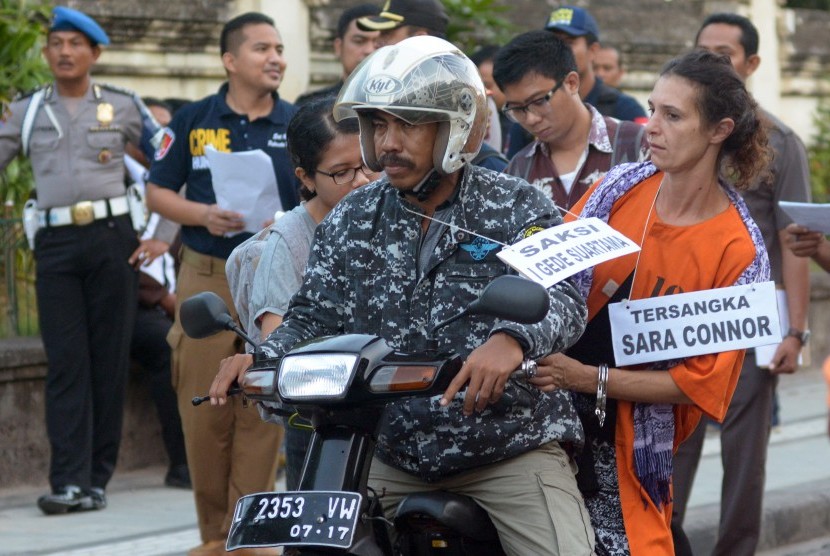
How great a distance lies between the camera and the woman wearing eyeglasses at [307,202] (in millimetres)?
4918

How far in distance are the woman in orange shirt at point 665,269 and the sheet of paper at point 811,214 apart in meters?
0.54

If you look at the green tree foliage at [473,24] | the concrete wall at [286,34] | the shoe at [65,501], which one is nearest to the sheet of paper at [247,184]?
the shoe at [65,501]

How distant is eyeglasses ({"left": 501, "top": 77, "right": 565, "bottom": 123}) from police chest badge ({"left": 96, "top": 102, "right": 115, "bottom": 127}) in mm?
2660

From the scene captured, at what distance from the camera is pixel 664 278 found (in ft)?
14.4

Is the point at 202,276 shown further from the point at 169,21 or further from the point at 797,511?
the point at 169,21

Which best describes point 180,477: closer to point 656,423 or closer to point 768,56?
point 656,423

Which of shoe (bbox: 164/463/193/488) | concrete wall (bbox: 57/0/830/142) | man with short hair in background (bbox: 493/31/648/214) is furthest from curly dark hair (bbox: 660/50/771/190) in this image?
concrete wall (bbox: 57/0/830/142)

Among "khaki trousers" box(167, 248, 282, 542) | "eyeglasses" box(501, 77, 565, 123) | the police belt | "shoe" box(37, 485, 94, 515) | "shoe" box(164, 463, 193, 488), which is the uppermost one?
"eyeglasses" box(501, 77, 565, 123)

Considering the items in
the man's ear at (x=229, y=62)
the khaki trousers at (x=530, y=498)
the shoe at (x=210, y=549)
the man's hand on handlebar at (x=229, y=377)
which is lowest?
the shoe at (x=210, y=549)

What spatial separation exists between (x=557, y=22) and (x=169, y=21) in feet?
11.3

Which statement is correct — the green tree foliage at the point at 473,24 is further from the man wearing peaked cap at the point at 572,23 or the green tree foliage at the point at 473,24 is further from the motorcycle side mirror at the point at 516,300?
the motorcycle side mirror at the point at 516,300

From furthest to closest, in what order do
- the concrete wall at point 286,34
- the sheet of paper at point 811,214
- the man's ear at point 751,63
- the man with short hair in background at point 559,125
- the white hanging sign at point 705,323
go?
the concrete wall at point 286,34 < the man's ear at point 751,63 < the man with short hair in background at point 559,125 < the sheet of paper at point 811,214 < the white hanging sign at point 705,323

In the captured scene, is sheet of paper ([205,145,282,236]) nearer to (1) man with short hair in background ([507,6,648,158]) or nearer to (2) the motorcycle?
(1) man with short hair in background ([507,6,648,158])

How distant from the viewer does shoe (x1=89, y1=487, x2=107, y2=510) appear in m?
7.81
